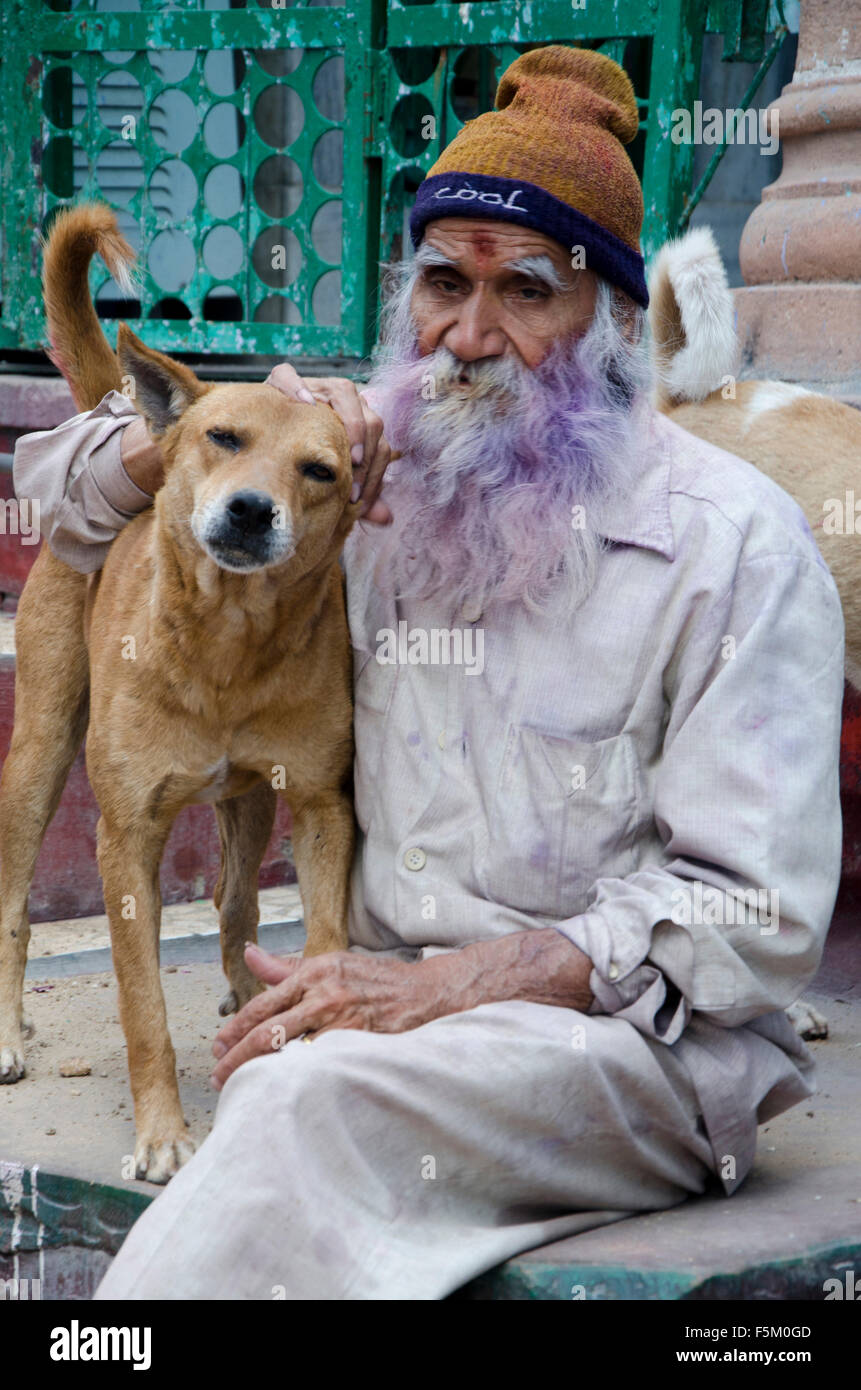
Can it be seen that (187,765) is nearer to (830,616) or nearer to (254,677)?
(254,677)

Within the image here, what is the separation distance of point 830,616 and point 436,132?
128 inches

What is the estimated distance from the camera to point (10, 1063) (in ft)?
10.3

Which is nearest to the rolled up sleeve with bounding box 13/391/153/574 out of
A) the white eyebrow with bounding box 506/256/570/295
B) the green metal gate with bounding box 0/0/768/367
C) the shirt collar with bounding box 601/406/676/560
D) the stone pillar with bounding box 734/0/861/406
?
the white eyebrow with bounding box 506/256/570/295

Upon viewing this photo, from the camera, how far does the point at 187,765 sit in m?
2.72

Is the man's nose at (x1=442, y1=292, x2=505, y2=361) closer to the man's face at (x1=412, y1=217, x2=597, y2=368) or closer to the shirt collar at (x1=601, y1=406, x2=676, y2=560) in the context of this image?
the man's face at (x1=412, y1=217, x2=597, y2=368)

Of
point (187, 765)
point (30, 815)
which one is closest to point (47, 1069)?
point (30, 815)

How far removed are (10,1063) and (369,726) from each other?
3.60 ft

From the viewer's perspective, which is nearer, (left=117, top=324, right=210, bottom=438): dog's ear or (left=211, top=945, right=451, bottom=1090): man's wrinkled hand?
(left=211, top=945, right=451, bottom=1090): man's wrinkled hand

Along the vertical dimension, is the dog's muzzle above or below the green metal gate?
below

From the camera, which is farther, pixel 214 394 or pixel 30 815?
pixel 30 815

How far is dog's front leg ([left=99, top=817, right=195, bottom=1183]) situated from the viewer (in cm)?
269

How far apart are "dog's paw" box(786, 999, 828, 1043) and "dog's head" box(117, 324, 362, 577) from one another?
63.0 inches

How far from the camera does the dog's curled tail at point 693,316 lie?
3.79 meters
